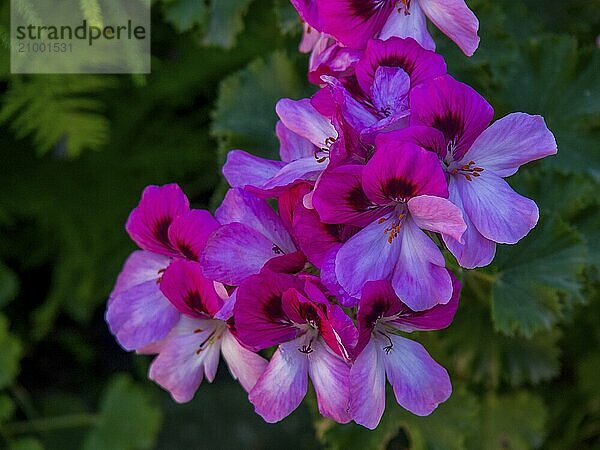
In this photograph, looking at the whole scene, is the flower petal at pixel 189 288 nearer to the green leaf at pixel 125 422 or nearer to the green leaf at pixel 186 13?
the green leaf at pixel 186 13

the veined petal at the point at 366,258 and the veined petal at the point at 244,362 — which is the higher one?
the veined petal at the point at 366,258

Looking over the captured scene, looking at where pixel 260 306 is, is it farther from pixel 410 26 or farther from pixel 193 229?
pixel 410 26

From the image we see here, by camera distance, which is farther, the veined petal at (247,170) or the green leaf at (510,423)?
the green leaf at (510,423)

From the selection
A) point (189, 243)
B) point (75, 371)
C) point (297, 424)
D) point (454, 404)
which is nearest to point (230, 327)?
point (189, 243)

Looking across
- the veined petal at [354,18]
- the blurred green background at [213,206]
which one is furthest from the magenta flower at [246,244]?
the blurred green background at [213,206]

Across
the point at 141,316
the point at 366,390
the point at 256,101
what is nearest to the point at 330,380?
the point at 366,390

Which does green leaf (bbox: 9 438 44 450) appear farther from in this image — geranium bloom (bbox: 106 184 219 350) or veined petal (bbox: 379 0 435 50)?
veined petal (bbox: 379 0 435 50)

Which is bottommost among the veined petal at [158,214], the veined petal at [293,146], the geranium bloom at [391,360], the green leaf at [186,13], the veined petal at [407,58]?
the geranium bloom at [391,360]
